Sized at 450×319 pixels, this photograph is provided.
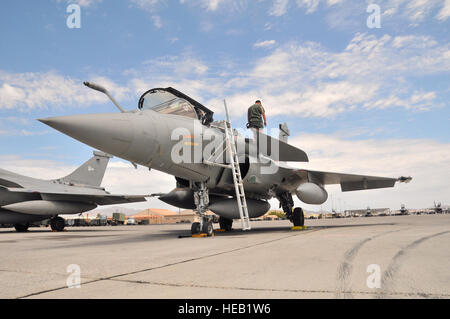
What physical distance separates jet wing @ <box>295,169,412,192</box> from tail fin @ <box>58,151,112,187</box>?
15853 mm

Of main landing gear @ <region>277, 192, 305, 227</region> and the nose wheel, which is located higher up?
main landing gear @ <region>277, 192, 305, 227</region>

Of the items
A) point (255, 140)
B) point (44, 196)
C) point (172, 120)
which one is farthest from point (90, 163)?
point (172, 120)

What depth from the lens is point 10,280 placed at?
285 centimetres

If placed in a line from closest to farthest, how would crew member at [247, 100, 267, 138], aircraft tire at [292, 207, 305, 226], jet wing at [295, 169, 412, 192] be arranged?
crew member at [247, 100, 267, 138]
jet wing at [295, 169, 412, 192]
aircraft tire at [292, 207, 305, 226]

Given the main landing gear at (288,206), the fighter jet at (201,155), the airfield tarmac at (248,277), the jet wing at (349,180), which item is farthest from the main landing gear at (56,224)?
the airfield tarmac at (248,277)

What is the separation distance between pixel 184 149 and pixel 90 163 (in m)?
16.8

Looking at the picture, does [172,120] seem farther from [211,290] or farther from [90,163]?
[90,163]

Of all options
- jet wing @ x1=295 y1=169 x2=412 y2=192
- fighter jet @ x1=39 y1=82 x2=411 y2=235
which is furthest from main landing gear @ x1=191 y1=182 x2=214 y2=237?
jet wing @ x1=295 y1=169 x2=412 y2=192

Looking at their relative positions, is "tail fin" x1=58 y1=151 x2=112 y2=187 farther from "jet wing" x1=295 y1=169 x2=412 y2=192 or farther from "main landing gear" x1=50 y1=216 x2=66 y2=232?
"jet wing" x1=295 y1=169 x2=412 y2=192

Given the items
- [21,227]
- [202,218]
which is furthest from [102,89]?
→ [21,227]

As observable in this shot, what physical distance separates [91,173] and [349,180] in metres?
16.9

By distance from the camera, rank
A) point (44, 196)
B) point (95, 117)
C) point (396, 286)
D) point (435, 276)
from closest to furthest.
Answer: point (396, 286), point (435, 276), point (95, 117), point (44, 196)

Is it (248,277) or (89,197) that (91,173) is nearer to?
(89,197)

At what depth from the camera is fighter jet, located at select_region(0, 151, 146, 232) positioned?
16.4m
